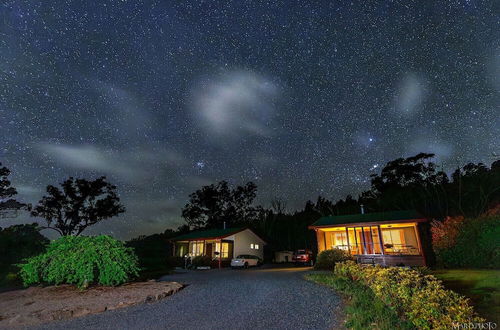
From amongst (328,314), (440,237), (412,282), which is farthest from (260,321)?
(440,237)

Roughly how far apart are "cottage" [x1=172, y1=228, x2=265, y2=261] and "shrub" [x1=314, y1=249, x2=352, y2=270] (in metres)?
11.7

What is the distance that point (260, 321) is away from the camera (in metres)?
7.15

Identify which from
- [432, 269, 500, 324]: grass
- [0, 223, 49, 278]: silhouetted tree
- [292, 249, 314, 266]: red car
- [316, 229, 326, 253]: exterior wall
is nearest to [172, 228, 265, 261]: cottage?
[292, 249, 314, 266]: red car

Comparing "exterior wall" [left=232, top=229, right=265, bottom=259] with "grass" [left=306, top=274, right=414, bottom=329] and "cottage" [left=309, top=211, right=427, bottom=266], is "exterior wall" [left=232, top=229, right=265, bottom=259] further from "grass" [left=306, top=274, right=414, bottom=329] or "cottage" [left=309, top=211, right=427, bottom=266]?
"grass" [left=306, top=274, right=414, bottom=329]

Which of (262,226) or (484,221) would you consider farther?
(262,226)

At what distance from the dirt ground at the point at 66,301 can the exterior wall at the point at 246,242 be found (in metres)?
18.5

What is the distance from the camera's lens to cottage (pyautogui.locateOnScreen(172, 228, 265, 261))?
29.5 m

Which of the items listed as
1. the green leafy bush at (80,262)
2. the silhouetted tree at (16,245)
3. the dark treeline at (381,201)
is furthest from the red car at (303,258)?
the silhouetted tree at (16,245)

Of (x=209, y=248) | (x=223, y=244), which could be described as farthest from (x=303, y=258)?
(x=209, y=248)

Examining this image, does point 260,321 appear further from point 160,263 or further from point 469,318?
point 160,263

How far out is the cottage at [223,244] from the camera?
2953 cm

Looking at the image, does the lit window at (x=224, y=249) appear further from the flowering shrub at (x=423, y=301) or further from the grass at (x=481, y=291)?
the flowering shrub at (x=423, y=301)

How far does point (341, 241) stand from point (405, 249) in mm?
5623

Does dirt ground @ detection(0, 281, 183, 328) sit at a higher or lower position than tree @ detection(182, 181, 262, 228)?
lower
